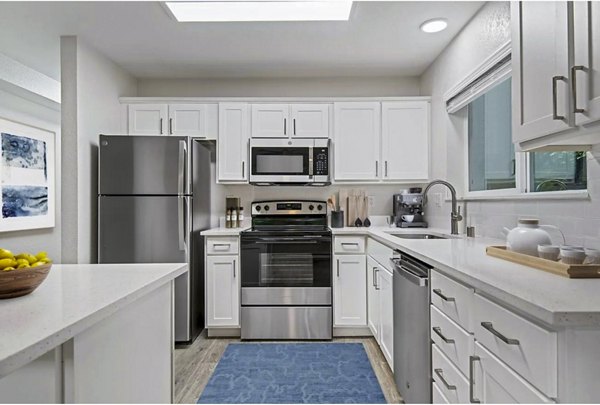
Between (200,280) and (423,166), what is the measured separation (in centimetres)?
229

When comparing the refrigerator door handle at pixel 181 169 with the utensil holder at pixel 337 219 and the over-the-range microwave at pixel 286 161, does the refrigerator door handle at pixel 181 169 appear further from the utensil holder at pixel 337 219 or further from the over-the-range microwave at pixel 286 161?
the utensil holder at pixel 337 219

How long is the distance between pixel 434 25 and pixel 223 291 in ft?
8.69

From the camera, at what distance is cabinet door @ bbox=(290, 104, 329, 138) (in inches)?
133

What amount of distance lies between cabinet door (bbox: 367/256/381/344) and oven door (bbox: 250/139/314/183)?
978 millimetres

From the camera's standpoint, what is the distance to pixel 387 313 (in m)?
2.38

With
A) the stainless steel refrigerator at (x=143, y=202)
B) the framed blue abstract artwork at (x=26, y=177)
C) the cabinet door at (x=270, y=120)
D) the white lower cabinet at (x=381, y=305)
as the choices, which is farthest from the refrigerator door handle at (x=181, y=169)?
the framed blue abstract artwork at (x=26, y=177)

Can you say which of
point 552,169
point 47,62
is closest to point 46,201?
point 47,62

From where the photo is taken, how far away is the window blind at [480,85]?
2135 millimetres

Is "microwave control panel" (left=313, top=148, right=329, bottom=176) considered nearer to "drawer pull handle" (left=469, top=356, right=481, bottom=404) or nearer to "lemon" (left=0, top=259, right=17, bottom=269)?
"drawer pull handle" (left=469, top=356, right=481, bottom=404)

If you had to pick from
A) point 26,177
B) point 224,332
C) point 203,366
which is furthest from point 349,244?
point 26,177

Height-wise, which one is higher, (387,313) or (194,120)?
(194,120)

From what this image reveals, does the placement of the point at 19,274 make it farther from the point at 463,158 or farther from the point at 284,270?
the point at 463,158

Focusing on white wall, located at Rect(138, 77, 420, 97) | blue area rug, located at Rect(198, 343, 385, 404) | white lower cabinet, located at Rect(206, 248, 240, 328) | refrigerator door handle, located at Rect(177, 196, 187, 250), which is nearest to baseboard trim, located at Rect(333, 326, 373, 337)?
blue area rug, located at Rect(198, 343, 385, 404)

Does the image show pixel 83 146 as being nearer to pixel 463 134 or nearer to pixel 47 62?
pixel 47 62
